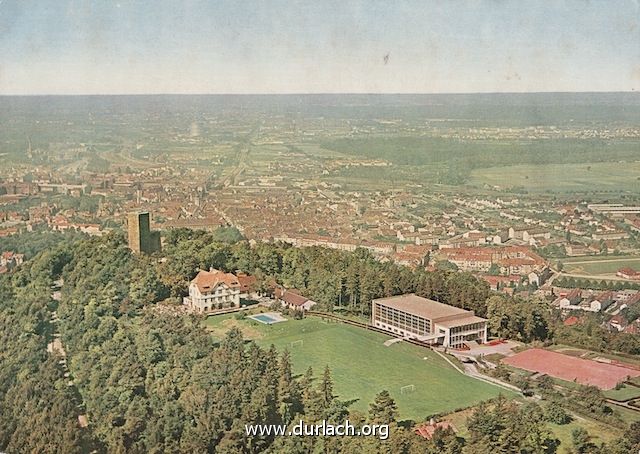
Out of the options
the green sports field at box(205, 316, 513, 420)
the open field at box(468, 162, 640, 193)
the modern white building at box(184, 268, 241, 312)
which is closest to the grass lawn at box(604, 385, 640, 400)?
the green sports field at box(205, 316, 513, 420)

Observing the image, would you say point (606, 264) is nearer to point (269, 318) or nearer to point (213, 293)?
point (269, 318)

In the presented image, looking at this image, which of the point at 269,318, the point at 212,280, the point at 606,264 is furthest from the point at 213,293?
the point at 606,264

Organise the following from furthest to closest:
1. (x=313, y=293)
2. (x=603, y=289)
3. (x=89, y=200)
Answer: (x=89, y=200) → (x=313, y=293) → (x=603, y=289)

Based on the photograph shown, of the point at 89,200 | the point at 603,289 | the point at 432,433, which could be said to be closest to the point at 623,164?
the point at 603,289

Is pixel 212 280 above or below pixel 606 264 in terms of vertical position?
below

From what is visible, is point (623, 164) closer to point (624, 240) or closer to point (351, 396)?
point (624, 240)

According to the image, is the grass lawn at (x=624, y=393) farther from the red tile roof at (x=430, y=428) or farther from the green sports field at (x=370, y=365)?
the red tile roof at (x=430, y=428)

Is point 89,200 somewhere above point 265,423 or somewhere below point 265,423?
above

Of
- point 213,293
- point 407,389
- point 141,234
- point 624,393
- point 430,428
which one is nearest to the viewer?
point 430,428
